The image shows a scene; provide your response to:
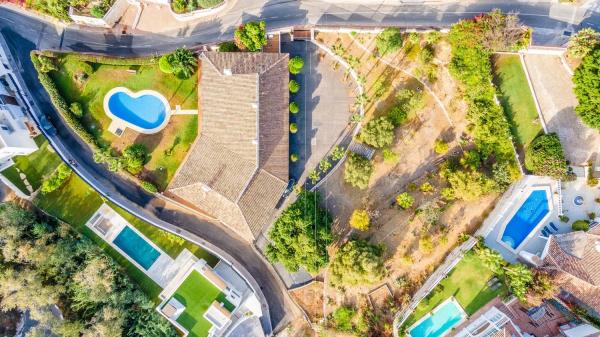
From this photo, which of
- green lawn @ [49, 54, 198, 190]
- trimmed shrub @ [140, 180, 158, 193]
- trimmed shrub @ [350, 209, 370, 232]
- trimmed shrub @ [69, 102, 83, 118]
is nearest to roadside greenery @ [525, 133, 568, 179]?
trimmed shrub @ [350, 209, 370, 232]

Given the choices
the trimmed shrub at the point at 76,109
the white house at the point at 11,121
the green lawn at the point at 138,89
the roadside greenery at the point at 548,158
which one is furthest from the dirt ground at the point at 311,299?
the white house at the point at 11,121

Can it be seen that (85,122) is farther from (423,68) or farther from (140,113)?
(423,68)

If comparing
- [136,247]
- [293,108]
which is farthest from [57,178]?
[293,108]

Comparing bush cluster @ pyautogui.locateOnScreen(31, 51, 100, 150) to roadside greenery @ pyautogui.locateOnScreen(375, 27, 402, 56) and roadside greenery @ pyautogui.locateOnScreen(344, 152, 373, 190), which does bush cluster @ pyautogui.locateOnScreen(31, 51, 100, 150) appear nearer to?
roadside greenery @ pyautogui.locateOnScreen(344, 152, 373, 190)

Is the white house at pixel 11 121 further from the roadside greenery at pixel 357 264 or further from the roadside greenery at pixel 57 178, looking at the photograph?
the roadside greenery at pixel 357 264

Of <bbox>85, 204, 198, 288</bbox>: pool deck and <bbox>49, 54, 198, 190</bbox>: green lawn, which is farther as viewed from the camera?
<bbox>49, 54, 198, 190</bbox>: green lawn

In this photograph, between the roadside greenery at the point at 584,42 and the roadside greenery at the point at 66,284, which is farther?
the roadside greenery at the point at 66,284
